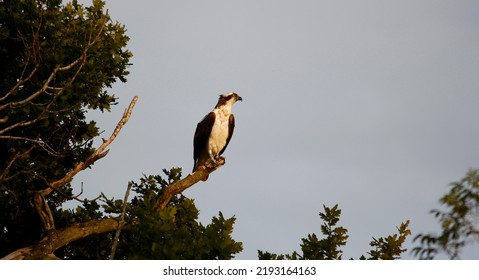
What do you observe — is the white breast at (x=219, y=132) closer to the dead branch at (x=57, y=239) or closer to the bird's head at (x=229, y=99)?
the bird's head at (x=229, y=99)

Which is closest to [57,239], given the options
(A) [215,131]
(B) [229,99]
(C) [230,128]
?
(A) [215,131]

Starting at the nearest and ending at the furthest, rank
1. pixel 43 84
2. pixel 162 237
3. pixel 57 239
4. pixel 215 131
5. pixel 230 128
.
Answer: pixel 162 237 < pixel 57 239 < pixel 43 84 < pixel 215 131 < pixel 230 128

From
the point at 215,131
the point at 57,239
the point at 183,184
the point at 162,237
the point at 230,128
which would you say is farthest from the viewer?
the point at 230,128

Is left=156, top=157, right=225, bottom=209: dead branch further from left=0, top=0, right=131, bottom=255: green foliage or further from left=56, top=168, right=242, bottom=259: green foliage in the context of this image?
left=0, top=0, right=131, bottom=255: green foliage

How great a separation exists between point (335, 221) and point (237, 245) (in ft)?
7.14

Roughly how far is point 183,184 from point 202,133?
3.97 metres

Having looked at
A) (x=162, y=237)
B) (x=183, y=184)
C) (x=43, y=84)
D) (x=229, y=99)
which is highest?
(x=229, y=99)

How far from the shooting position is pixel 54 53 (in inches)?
598

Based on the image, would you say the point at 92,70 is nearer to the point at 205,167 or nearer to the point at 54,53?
the point at 54,53

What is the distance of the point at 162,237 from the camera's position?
34.9 feet

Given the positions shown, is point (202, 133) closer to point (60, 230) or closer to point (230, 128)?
point (230, 128)

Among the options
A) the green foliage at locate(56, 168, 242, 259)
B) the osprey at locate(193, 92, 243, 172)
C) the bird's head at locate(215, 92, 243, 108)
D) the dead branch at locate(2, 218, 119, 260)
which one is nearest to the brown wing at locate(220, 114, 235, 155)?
the osprey at locate(193, 92, 243, 172)

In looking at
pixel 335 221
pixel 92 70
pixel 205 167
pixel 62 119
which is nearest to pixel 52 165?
pixel 62 119

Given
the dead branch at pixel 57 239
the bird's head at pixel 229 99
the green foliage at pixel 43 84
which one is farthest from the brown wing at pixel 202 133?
the dead branch at pixel 57 239
